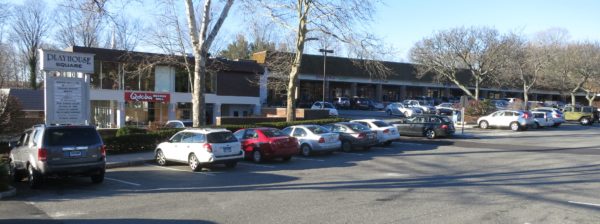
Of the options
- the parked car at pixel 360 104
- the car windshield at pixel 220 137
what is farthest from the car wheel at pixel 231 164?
the parked car at pixel 360 104

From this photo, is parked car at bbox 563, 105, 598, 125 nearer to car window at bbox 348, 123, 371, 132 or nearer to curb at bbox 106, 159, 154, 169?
car window at bbox 348, 123, 371, 132

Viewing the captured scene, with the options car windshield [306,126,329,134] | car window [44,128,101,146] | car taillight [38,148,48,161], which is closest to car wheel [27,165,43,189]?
car taillight [38,148,48,161]

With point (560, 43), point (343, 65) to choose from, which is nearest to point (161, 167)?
point (343, 65)

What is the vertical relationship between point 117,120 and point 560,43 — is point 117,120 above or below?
below

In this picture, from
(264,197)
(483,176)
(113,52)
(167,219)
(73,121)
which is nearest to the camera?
(167,219)

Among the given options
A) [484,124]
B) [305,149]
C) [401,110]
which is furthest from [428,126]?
[401,110]

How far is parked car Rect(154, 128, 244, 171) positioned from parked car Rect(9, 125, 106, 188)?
3452mm

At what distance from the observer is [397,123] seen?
102 feet

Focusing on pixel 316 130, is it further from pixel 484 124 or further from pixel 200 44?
pixel 484 124

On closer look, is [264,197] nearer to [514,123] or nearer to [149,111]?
[514,123]

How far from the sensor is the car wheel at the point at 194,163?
54.9 feet

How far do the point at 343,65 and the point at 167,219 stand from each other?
6350 centimetres

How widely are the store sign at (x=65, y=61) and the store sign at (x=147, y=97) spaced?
21.5 m

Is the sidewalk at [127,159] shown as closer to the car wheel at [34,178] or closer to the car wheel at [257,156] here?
the car wheel at [257,156]
